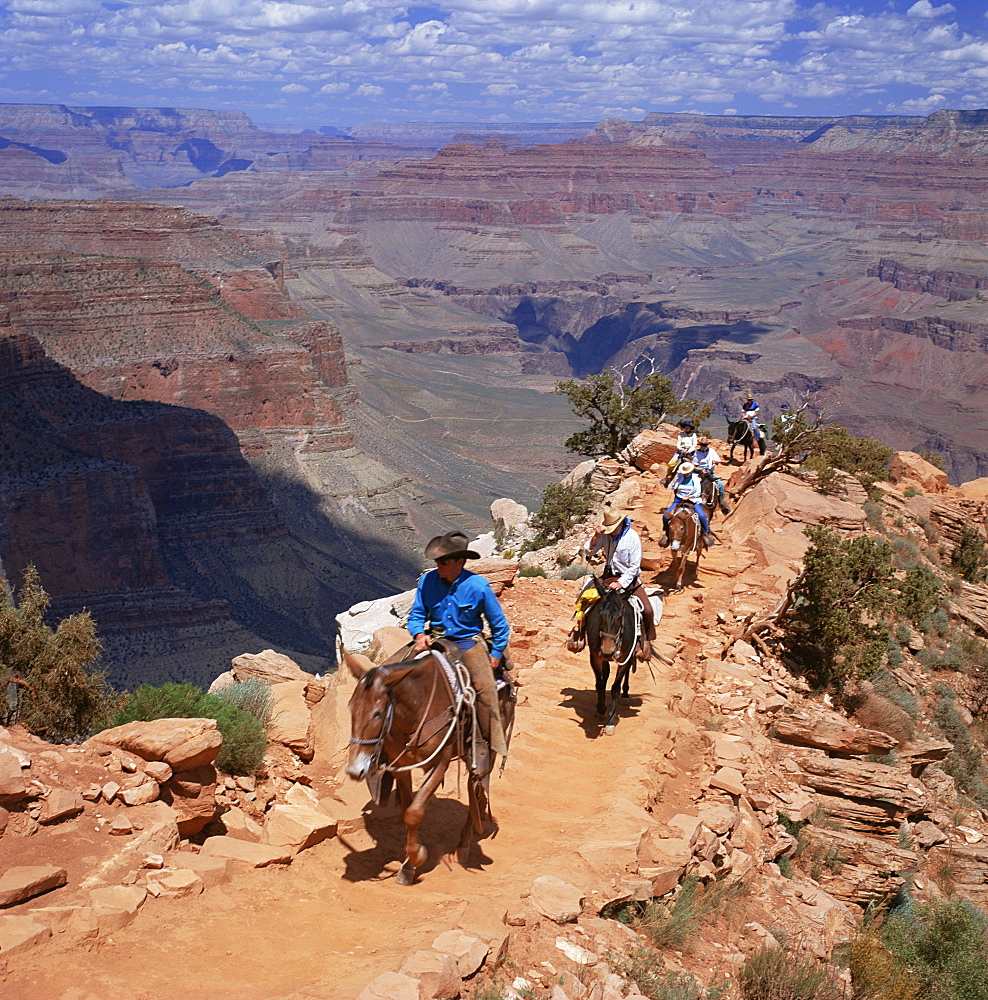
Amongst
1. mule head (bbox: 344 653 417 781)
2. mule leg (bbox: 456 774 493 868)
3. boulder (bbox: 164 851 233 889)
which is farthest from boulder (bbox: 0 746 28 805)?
mule leg (bbox: 456 774 493 868)

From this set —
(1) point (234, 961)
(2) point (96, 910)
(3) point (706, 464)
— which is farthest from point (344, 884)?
(3) point (706, 464)

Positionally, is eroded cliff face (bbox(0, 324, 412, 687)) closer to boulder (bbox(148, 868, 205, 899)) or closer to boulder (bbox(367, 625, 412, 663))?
boulder (bbox(367, 625, 412, 663))

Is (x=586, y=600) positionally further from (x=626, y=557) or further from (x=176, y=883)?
(x=176, y=883)

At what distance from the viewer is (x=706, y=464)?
841 inches

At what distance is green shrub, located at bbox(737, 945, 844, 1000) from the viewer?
25.8 ft

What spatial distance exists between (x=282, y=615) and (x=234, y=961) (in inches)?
2859

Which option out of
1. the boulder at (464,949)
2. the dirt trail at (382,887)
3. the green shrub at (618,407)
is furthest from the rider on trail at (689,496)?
the green shrub at (618,407)

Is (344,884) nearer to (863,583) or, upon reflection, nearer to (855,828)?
(855,828)

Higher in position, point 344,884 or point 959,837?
point 344,884

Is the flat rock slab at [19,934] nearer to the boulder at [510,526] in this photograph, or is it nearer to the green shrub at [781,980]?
the green shrub at [781,980]

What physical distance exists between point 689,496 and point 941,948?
1027 cm

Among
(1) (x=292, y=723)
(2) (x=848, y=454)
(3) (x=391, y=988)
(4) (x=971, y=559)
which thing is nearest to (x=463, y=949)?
(3) (x=391, y=988)

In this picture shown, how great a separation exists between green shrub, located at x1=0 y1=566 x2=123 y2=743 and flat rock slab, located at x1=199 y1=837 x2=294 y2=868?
4.80 metres

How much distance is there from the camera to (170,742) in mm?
9047
